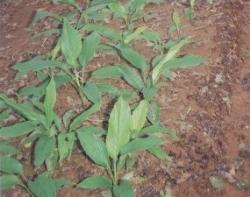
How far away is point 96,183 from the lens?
2758mm

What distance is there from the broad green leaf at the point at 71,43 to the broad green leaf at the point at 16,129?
0.64 meters

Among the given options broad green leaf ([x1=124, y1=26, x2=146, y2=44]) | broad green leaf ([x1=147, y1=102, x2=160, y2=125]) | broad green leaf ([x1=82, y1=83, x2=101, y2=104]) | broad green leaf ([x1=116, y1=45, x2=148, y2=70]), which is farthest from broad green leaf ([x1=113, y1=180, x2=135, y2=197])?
broad green leaf ([x1=124, y1=26, x2=146, y2=44])

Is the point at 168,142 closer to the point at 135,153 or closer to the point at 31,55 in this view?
the point at 135,153

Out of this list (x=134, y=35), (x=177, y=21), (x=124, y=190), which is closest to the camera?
(x=124, y=190)

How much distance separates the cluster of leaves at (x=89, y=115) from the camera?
108 inches

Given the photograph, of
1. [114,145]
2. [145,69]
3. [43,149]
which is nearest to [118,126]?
[114,145]

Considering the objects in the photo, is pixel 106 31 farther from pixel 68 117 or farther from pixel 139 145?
pixel 139 145

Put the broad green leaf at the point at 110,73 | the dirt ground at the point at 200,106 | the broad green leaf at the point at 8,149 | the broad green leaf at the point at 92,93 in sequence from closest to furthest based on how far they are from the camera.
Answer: the dirt ground at the point at 200,106 < the broad green leaf at the point at 8,149 < the broad green leaf at the point at 92,93 < the broad green leaf at the point at 110,73

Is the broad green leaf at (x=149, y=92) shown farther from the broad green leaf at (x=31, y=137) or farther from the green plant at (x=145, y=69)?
the broad green leaf at (x=31, y=137)

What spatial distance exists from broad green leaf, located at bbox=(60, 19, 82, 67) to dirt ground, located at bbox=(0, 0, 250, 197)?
1.32ft

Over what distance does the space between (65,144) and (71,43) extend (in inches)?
33.5

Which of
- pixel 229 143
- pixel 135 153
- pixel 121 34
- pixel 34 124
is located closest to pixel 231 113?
pixel 229 143

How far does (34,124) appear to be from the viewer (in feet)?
10.1

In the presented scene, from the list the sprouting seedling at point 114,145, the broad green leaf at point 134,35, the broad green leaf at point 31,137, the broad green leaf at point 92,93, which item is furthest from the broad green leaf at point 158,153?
the broad green leaf at point 134,35
